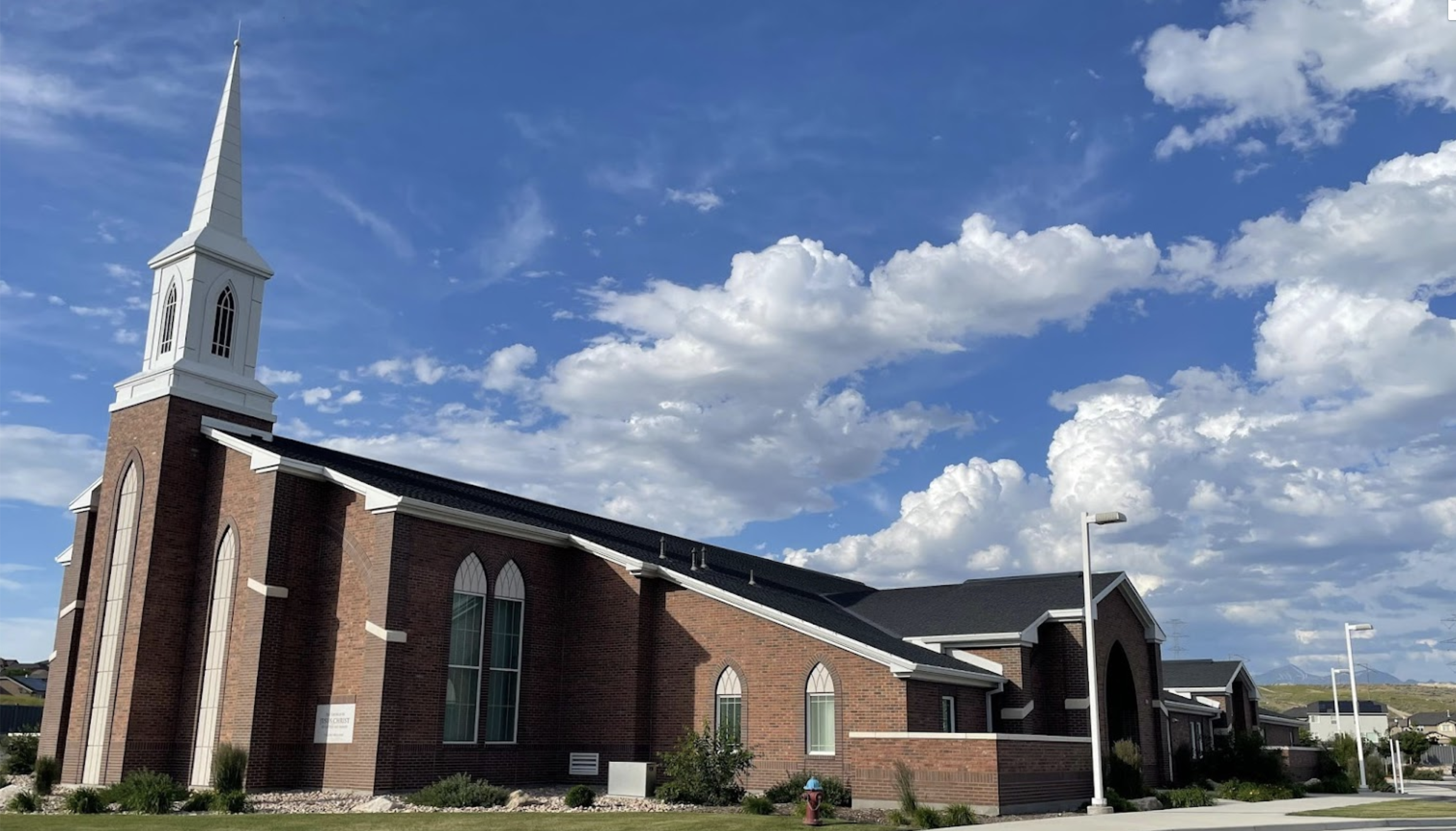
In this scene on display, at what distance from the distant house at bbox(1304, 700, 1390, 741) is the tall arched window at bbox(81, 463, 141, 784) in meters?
98.9

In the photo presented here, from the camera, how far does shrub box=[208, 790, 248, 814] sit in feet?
80.8

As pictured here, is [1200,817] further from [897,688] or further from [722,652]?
[722,652]

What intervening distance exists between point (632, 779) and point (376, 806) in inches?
237

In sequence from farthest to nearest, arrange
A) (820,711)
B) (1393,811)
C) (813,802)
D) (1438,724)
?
(1438,724)
(820,711)
(1393,811)
(813,802)

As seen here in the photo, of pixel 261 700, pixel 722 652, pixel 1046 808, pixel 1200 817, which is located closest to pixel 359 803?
pixel 261 700

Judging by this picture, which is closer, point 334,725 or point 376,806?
point 376,806

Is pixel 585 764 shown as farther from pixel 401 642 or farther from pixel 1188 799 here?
pixel 1188 799

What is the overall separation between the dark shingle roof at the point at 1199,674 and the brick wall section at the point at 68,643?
44010 mm

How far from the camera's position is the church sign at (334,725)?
94.7 feet

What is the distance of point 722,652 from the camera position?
3206 cm

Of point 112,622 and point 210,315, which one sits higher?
point 210,315

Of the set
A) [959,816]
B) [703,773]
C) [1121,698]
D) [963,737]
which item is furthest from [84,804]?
[1121,698]

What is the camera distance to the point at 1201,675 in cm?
5650

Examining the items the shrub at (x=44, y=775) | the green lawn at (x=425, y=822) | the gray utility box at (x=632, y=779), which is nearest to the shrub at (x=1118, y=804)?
the green lawn at (x=425, y=822)
